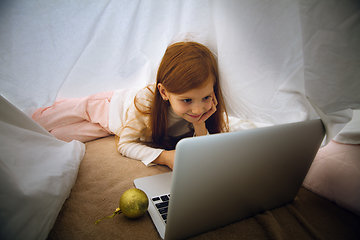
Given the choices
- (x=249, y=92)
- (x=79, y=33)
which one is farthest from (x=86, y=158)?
(x=249, y=92)

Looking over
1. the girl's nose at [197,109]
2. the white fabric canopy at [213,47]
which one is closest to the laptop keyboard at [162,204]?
the girl's nose at [197,109]

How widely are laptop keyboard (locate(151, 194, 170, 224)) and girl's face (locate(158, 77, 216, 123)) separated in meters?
0.35

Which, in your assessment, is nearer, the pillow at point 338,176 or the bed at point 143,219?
the bed at point 143,219

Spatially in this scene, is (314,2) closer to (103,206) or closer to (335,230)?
(335,230)

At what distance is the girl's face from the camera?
786 mm

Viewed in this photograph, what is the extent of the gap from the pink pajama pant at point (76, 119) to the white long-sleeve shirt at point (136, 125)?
0.08m

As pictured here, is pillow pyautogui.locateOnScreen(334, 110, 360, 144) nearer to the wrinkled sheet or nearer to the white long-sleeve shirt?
the wrinkled sheet

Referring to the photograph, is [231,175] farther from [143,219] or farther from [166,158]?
[166,158]

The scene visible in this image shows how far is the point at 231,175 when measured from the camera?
456 mm

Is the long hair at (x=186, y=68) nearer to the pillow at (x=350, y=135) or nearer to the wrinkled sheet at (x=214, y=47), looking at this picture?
the wrinkled sheet at (x=214, y=47)

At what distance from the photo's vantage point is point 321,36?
47 cm

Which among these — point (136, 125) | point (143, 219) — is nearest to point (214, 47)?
point (136, 125)

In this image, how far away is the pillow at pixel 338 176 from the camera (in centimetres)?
→ 67

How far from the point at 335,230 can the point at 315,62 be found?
505 millimetres
